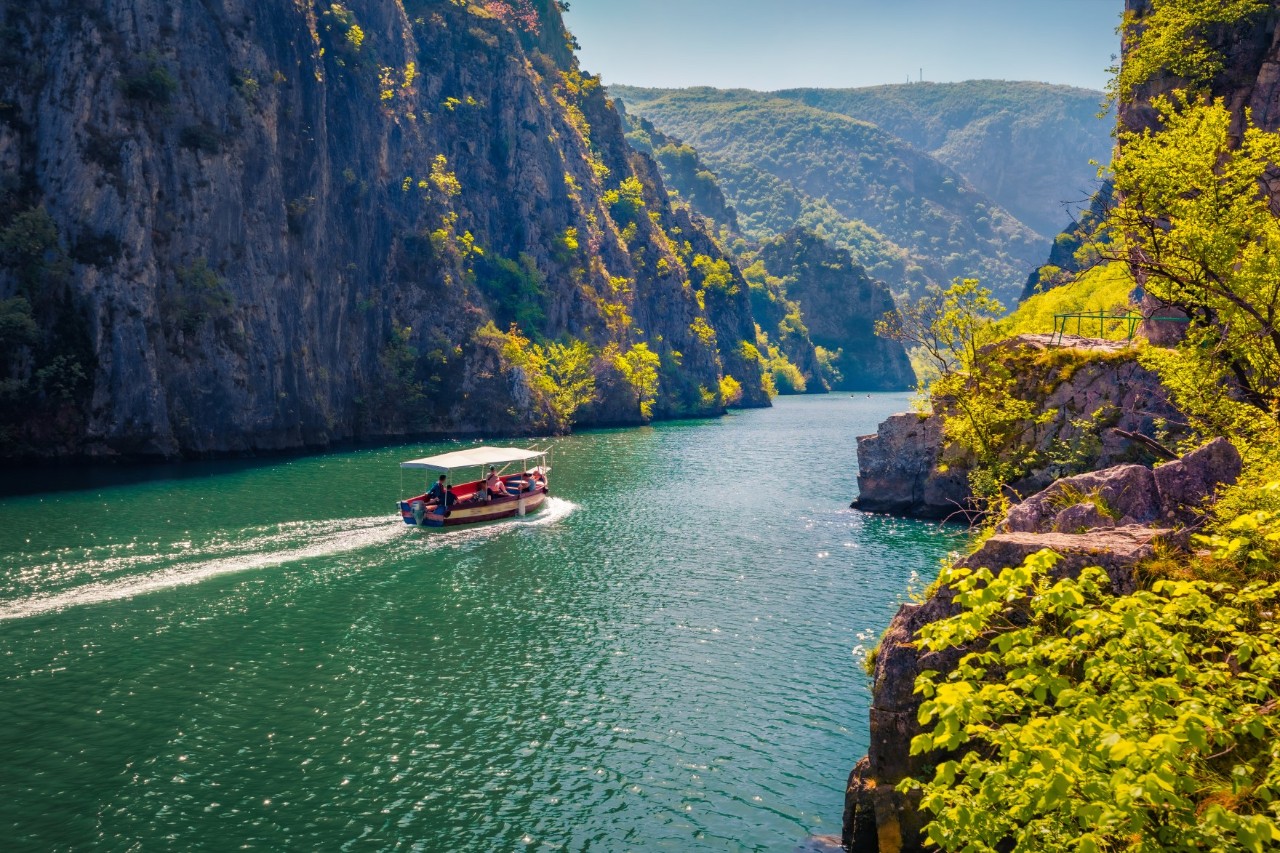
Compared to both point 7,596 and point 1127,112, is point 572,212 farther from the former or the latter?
point 7,596

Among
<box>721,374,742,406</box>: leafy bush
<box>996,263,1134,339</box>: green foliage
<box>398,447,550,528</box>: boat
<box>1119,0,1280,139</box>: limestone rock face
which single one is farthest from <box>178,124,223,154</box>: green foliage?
<box>721,374,742,406</box>: leafy bush

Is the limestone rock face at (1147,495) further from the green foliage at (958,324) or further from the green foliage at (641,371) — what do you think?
the green foliage at (641,371)

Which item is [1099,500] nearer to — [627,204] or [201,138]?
[201,138]

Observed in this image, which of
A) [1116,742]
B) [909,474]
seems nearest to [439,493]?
[909,474]

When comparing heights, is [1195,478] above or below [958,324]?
below

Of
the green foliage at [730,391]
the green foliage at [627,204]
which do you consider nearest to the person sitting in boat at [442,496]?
the green foliage at [730,391]

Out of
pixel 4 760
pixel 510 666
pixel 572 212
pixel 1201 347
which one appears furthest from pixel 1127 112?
pixel 572 212
